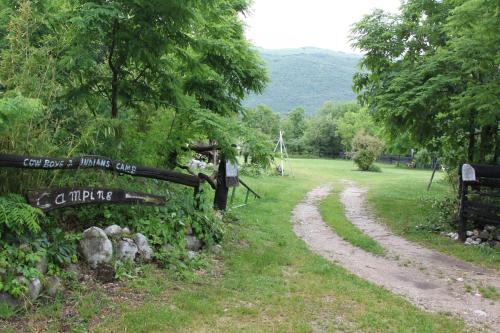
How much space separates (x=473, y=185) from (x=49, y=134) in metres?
9.21

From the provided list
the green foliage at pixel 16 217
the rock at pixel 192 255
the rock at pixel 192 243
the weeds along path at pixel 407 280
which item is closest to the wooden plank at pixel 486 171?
the weeds along path at pixel 407 280

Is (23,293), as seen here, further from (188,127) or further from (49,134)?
(188,127)

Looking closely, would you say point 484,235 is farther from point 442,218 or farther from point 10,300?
point 10,300

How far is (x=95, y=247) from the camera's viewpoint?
584 cm

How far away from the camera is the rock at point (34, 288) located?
4.83 metres

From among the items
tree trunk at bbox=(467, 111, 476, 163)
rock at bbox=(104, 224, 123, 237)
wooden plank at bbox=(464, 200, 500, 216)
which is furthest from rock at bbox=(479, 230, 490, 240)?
rock at bbox=(104, 224, 123, 237)

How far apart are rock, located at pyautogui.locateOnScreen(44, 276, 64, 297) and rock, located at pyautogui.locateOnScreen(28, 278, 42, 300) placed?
108 millimetres

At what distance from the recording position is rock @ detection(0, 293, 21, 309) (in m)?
4.66

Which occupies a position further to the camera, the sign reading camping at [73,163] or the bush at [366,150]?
the bush at [366,150]

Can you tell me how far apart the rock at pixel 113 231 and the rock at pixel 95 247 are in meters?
0.26

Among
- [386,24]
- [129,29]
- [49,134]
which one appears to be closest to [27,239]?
[49,134]

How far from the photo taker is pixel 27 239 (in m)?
5.23

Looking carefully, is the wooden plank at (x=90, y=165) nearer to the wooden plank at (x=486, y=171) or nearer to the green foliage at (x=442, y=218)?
the wooden plank at (x=486, y=171)

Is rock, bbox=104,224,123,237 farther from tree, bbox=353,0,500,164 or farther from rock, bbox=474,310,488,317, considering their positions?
tree, bbox=353,0,500,164
